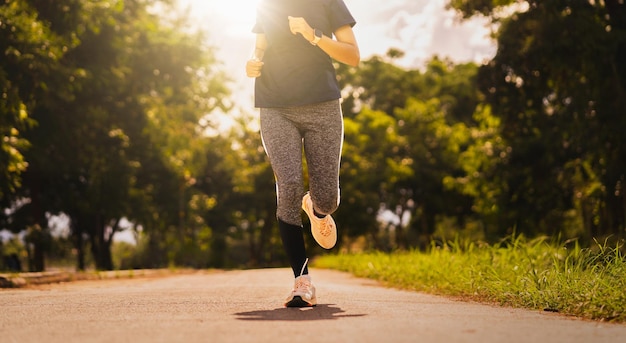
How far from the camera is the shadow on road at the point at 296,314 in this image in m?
4.23

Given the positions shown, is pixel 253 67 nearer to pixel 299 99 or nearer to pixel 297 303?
pixel 299 99

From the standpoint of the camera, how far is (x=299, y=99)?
5336mm

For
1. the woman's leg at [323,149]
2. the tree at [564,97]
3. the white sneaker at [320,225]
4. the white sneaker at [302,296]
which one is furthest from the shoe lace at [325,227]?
the tree at [564,97]

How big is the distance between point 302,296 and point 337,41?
170cm

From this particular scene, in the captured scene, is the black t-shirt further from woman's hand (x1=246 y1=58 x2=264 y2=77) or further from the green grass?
the green grass

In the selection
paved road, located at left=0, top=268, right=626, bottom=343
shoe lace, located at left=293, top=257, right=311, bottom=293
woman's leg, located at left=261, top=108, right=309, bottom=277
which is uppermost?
woman's leg, located at left=261, top=108, right=309, bottom=277

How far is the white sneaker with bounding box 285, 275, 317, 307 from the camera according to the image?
198 inches

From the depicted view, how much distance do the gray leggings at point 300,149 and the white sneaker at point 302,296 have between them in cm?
48

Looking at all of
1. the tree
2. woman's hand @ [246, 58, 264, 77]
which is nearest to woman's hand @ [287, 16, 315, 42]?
woman's hand @ [246, 58, 264, 77]

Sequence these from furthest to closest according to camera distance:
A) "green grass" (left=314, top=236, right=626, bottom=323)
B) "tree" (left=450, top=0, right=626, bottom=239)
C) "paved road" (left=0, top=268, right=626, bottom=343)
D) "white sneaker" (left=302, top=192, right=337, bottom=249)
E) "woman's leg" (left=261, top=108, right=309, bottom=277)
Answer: "tree" (left=450, top=0, right=626, bottom=239), "white sneaker" (left=302, top=192, right=337, bottom=249), "woman's leg" (left=261, top=108, right=309, bottom=277), "green grass" (left=314, top=236, right=626, bottom=323), "paved road" (left=0, top=268, right=626, bottom=343)

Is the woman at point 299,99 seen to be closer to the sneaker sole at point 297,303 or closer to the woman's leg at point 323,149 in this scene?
the woman's leg at point 323,149

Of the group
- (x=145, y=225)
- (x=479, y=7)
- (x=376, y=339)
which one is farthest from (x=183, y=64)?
(x=376, y=339)

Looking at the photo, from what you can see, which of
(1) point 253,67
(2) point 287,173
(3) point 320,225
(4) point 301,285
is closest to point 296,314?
(4) point 301,285

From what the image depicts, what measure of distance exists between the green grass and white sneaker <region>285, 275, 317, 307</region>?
1454 millimetres
